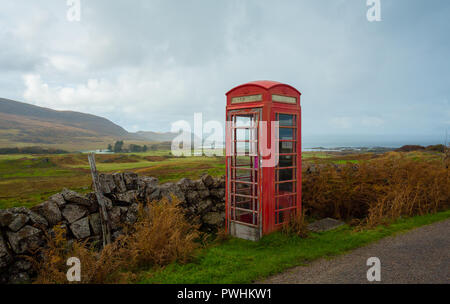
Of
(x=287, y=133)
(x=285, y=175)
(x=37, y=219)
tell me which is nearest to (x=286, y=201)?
(x=285, y=175)

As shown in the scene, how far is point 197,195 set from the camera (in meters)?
8.01

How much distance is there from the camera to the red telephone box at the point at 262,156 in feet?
19.8

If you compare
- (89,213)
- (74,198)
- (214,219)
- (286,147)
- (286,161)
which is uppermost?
(286,147)

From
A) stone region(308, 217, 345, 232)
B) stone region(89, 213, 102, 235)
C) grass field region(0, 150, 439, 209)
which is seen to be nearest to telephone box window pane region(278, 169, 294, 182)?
stone region(308, 217, 345, 232)

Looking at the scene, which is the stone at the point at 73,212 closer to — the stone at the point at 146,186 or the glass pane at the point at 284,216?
the stone at the point at 146,186

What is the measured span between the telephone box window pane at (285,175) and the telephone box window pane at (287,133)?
0.78m

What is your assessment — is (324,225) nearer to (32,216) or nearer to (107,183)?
(107,183)

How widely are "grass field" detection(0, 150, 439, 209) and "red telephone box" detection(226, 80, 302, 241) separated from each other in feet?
7.70

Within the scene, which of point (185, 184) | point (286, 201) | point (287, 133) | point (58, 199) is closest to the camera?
point (58, 199)

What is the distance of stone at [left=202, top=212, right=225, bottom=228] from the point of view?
8141mm

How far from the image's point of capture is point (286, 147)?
6523 millimetres

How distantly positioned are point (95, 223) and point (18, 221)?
1.59 meters
